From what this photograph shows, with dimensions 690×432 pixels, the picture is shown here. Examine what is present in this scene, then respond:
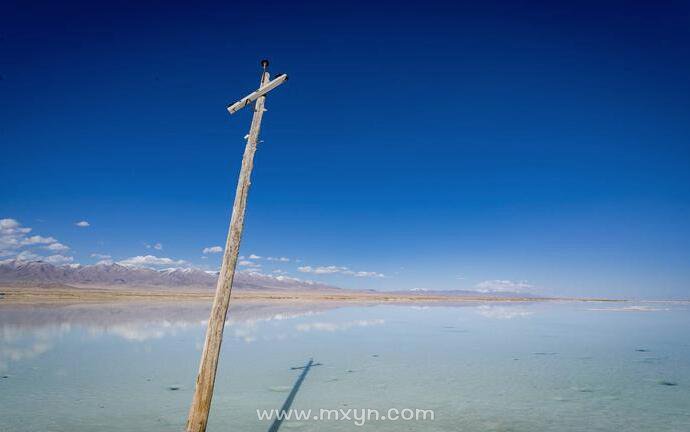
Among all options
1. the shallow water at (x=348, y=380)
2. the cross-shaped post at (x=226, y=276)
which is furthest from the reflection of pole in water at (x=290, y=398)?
the cross-shaped post at (x=226, y=276)

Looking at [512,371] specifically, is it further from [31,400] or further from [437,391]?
[31,400]

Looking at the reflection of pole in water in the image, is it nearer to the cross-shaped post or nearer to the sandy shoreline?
the cross-shaped post

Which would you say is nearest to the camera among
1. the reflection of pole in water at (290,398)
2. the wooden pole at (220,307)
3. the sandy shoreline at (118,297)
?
the wooden pole at (220,307)

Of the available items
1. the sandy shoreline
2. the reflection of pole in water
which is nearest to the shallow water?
the reflection of pole in water

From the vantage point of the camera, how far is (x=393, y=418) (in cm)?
646

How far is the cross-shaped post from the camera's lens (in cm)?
440

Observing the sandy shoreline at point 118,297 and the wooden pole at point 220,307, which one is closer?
the wooden pole at point 220,307

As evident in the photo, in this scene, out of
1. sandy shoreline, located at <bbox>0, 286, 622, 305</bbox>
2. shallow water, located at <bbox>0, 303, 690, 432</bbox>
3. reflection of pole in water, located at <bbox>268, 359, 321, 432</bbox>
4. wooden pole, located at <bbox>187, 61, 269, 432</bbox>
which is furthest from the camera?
sandy shoreline, located at <bbox>0, 286, 622, 305</bbox>

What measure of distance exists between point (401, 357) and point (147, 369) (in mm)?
7162

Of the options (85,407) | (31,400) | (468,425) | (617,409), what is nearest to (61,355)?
(31,400)

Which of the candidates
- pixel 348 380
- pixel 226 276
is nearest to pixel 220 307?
pixel 226 276

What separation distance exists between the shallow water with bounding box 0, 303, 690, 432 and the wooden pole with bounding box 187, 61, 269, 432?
6.16ft

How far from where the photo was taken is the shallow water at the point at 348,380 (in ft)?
20.6

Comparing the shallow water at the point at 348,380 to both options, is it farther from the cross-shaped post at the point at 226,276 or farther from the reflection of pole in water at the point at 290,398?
the cross-shaped post at the point at 226,276
